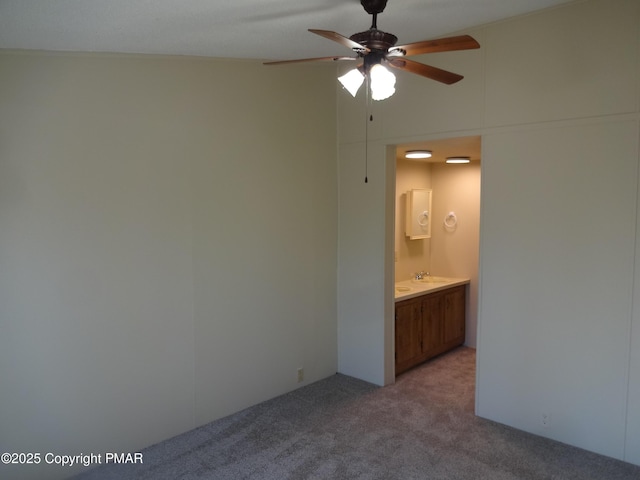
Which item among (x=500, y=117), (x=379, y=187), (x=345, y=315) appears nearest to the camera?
(x=500, y=117)

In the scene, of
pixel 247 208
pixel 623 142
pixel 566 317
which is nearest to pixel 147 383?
pixel 247 208

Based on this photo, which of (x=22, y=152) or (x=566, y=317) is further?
(x=566, y=317)

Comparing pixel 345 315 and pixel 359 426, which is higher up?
pixel 345 315

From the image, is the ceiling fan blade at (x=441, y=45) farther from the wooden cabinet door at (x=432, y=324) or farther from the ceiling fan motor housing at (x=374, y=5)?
the wooden cabinet door at (x=432, y=324)

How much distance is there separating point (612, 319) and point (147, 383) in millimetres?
3288

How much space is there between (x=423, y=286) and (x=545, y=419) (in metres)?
2.02

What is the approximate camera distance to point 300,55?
3525 mm

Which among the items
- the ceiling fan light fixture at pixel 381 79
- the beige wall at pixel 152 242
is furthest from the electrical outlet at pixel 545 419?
the ceiling fan light fixture at pixel 381 79

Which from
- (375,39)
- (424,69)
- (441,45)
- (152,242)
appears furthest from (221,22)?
(152,242)

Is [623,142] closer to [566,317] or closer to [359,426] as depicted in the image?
[566,317]

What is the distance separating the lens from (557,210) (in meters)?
3.26

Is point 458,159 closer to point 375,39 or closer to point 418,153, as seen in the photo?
point 418,153

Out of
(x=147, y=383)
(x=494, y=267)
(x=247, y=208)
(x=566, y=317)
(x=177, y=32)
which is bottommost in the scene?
(x=147, y=383)

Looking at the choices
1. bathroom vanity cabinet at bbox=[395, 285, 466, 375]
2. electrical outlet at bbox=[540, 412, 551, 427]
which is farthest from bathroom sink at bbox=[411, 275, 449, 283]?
electrical outlet at bbox=[540, 412, 551, 427]
